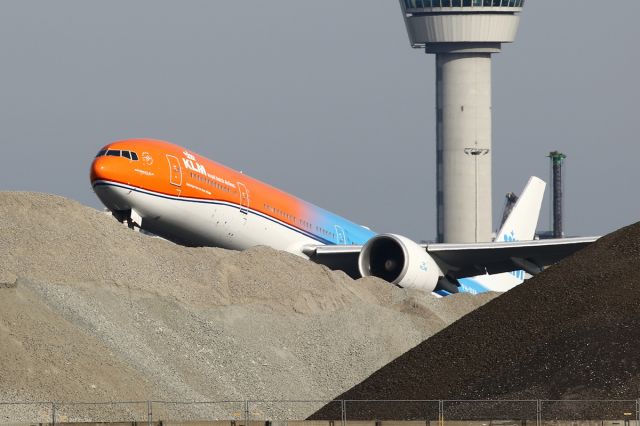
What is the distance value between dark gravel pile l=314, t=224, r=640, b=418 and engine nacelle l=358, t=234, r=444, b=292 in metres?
18.0

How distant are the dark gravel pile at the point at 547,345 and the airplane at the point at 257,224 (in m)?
16.1

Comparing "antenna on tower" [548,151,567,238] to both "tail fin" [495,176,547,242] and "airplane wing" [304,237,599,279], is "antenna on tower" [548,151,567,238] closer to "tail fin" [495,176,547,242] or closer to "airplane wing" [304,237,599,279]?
"tail fin" [495,176,547,242]

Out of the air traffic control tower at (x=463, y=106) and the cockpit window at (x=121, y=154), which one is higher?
the air traffic control tower at (x=463, y=106)

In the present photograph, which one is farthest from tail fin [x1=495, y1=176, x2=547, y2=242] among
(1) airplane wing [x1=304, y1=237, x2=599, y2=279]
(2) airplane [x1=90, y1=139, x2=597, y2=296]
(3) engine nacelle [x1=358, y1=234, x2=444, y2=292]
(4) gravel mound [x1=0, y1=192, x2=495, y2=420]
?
(4) gravel mound [x1=0, y1=192, x2=495, y2=420]

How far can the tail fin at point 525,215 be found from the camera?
79.4 metres

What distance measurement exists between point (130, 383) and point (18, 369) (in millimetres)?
2849

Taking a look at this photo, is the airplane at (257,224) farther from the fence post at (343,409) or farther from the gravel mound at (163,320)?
the fence post at (343,409)

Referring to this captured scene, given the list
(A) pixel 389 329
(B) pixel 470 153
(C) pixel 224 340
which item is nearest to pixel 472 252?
(A) pixel 389 329

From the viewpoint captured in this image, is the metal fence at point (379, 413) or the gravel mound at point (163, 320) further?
the gravel mound at point (163, 320)

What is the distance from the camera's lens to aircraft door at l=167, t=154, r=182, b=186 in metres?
51.2

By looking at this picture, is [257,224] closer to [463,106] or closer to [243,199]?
[243,199]

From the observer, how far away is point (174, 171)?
168 ft

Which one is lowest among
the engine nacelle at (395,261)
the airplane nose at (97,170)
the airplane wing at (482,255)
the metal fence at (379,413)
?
the metal fence at (379,413)

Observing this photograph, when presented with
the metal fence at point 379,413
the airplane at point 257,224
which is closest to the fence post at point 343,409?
the metal fence at point 379,413
